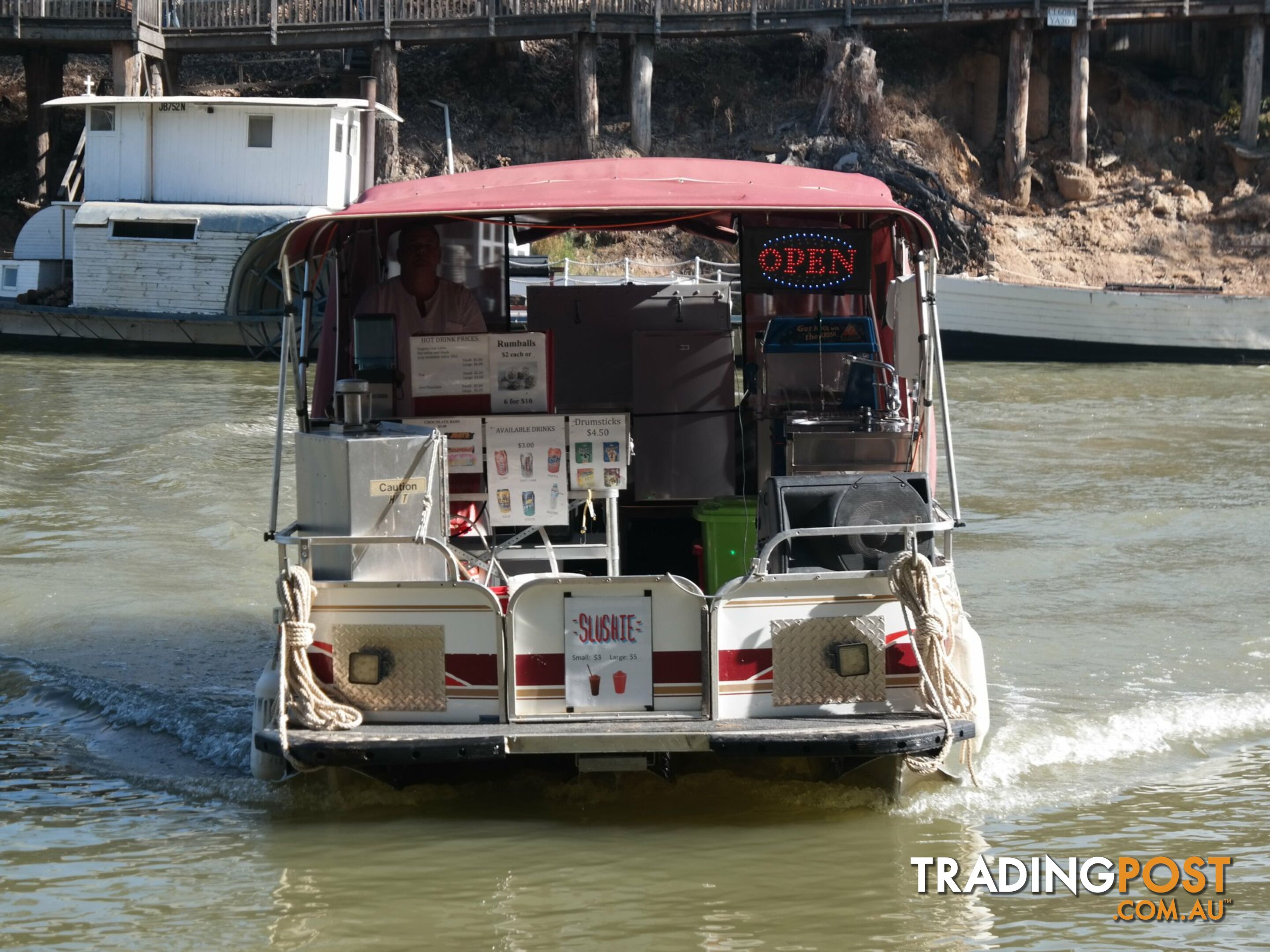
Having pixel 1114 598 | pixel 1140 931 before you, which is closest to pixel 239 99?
pixel 1114 598

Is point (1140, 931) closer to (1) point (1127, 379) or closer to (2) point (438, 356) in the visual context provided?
(2) point (438, 356)

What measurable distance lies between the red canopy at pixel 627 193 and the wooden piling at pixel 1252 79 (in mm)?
23827

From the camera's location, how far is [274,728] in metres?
5.87

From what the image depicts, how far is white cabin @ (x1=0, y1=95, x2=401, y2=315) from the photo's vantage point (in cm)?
Result: 2422

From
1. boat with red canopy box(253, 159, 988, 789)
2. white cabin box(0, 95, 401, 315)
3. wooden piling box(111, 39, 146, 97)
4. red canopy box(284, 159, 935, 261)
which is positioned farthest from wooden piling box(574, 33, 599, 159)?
red canopy box(284, 159, 935, 261)

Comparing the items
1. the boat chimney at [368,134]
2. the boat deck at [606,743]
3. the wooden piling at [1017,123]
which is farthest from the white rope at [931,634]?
the wooden piling at [1017,123]

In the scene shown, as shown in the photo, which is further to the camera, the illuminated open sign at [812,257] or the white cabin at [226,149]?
the white cabin at [226,149]

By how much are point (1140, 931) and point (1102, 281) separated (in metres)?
24.0

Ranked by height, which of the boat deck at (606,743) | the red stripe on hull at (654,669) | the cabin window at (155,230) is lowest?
the boat deck at (606,743)

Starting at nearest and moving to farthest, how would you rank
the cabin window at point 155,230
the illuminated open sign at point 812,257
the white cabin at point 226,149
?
the illuminated open sign at point 812,257 → the cabin window at point 155,230 → the white cabin at point 226,149

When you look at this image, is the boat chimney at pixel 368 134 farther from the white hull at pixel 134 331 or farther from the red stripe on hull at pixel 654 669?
the red stripe on hull at pixel 654 669

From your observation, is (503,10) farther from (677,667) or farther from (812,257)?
(677,667)

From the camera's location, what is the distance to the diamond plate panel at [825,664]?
5961 millimetres

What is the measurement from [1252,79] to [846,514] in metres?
25.6
